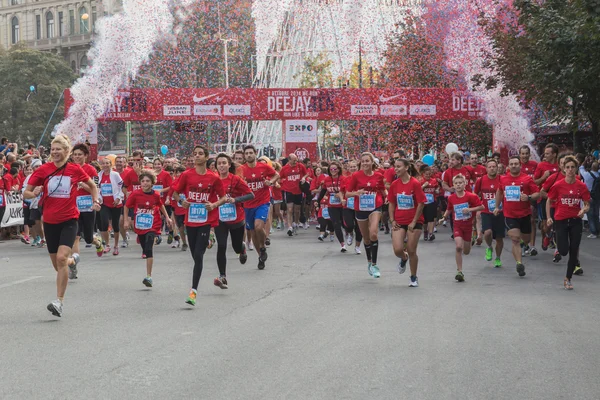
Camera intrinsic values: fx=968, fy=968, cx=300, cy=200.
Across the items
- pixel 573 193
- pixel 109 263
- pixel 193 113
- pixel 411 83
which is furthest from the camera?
pixel 411 83

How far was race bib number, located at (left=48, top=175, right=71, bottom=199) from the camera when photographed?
1007 centimetres

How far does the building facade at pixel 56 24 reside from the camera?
9764 cm

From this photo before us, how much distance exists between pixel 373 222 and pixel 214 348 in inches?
261

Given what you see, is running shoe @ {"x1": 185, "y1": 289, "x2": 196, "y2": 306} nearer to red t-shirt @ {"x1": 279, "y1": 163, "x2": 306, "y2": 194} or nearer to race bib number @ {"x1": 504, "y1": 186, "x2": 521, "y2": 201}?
race bib number @ {"x1": 504, "y1": 186, "x2": 521, "y2": 201}

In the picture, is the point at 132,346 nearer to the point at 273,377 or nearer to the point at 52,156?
the point at 273,377

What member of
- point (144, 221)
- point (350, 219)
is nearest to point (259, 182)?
point (350, 219)

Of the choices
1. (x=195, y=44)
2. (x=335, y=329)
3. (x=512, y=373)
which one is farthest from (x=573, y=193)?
(x=195, y=44)

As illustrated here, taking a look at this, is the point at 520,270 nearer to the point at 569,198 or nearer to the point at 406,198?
the point at 569,198

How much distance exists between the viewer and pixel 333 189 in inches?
798

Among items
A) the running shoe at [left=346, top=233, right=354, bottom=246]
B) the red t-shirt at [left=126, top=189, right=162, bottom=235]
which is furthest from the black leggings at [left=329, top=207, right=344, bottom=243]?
the red t-shirt at [left=126, top=189, right=162, bottom=235]

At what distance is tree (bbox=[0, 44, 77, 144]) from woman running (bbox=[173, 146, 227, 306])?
6386 centimetres

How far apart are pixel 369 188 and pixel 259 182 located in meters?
2.95

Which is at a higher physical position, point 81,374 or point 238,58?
point 238,58

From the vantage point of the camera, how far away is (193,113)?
36094 millimetres
